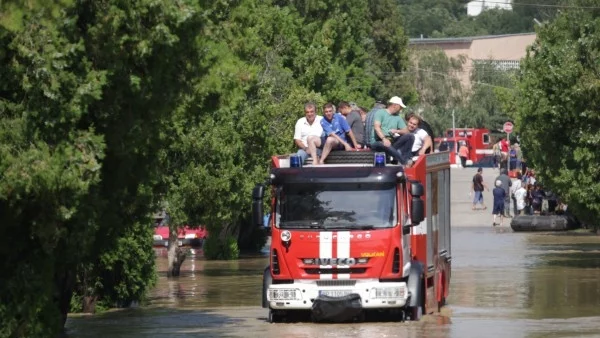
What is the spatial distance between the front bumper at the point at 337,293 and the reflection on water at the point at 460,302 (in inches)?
12.9

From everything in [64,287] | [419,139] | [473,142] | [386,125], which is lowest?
[64,287]

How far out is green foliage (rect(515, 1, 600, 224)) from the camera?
3406 cm

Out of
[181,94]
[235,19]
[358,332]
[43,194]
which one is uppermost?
[235,19]

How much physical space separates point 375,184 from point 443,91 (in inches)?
4285

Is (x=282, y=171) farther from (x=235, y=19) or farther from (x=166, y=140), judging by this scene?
(x=235, y=19)

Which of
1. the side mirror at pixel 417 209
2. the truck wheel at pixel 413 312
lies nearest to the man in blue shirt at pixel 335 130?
the side mirror at pixel 417 209

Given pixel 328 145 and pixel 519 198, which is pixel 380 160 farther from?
pixel 519 198

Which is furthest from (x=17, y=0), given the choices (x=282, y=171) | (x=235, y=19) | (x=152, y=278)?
(x=235, y=19)

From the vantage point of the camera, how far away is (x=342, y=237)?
22828 millimetres

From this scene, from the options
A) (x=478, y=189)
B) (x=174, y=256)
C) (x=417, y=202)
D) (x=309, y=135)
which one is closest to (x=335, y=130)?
(x=309, y=135)

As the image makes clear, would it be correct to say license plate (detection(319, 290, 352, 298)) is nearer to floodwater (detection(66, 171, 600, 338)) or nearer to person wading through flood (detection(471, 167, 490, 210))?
floodwater (detection(66, 171, 600, 338))

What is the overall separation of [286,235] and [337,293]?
114cm

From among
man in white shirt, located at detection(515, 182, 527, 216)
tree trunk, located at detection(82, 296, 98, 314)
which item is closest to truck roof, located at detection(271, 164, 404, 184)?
tree trunk, located at detection(82, 296, 98, 314)

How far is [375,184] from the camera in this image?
22.8 metres
